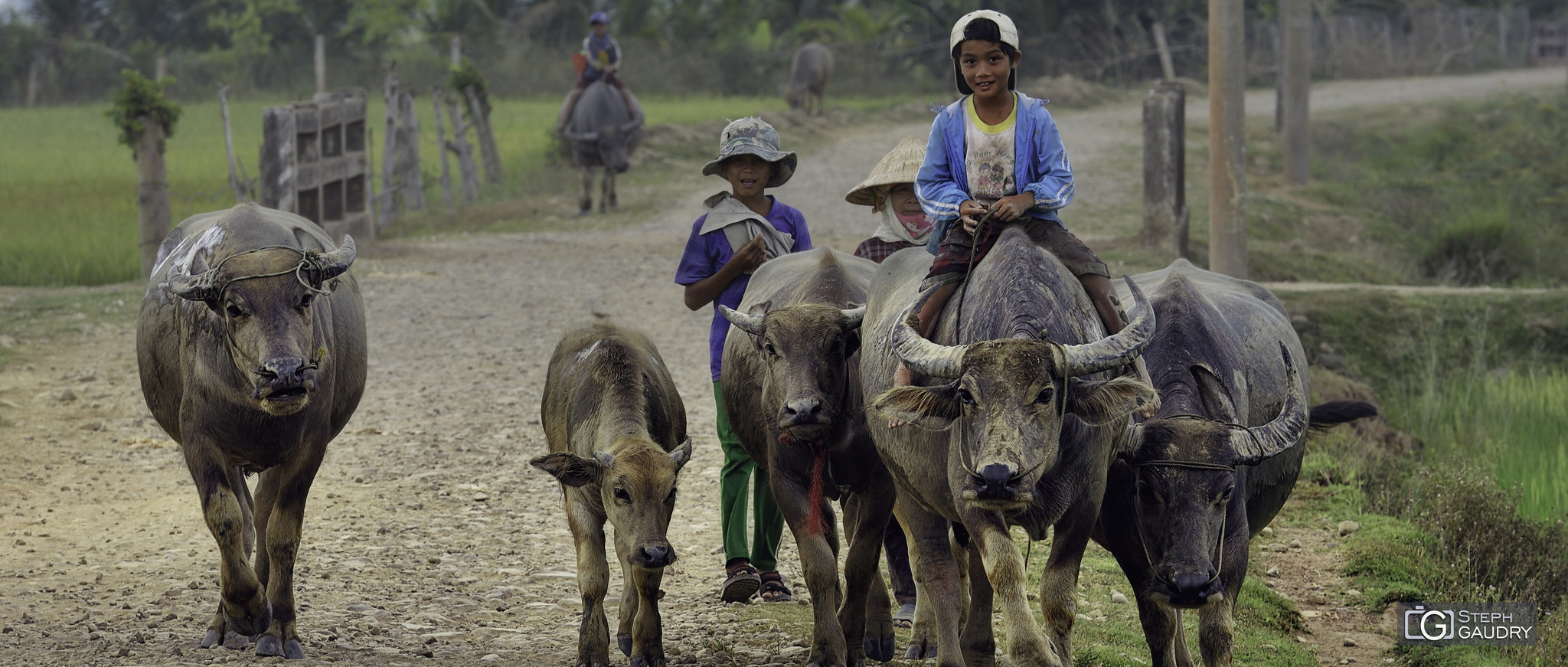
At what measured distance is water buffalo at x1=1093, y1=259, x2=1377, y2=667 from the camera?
16.1 ft

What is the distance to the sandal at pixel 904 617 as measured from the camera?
6438 millimetres

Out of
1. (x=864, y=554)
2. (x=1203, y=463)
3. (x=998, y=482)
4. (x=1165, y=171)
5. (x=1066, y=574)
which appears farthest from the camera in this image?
(x=1165, y=171)

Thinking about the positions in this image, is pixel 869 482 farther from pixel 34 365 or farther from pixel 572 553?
pixel 34 365

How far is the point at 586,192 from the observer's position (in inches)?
762

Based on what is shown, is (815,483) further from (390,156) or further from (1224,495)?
(390,156)

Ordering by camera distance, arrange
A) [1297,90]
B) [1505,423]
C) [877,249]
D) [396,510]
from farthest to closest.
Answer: [1297,90] < [1505,423] < [396,510] < [877,249]

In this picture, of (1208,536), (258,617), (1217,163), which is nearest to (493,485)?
(258,617)

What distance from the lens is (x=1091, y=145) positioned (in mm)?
23672

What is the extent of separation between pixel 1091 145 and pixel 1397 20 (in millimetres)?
20766

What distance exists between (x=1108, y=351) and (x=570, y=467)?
2083 millimetres

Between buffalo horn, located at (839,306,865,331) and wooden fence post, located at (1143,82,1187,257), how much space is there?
9034 mm

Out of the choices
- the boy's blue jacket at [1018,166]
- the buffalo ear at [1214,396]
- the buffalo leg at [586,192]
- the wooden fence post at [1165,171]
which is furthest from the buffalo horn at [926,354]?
the buffalo leg at [586,192]

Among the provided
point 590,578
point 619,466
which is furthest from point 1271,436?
point 590,578

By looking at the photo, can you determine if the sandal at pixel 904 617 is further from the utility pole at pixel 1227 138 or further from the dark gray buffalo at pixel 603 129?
the dark gray buffalo at pixel 603 129
